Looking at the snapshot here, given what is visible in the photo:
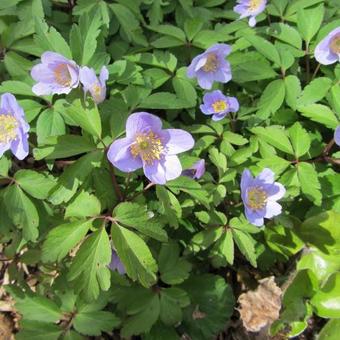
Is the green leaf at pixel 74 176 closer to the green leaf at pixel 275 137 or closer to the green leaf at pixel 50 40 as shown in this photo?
the green leaf at pixel 50 40

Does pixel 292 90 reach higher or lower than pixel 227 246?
higher

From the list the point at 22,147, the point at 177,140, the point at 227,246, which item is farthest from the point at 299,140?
the point at 22,147

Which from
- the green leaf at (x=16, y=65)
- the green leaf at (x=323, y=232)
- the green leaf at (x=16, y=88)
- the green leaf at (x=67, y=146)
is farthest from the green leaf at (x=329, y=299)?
the green leaf at (x=16, y=65)

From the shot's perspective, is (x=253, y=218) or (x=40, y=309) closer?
(x=253, y=218)

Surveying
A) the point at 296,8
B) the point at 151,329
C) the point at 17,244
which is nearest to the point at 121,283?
the point at 151,329

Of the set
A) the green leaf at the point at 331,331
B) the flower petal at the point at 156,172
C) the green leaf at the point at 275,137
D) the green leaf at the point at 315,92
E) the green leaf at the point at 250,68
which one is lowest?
the green leaf at the point at 331,331

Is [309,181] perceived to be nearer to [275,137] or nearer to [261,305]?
[275,137]
